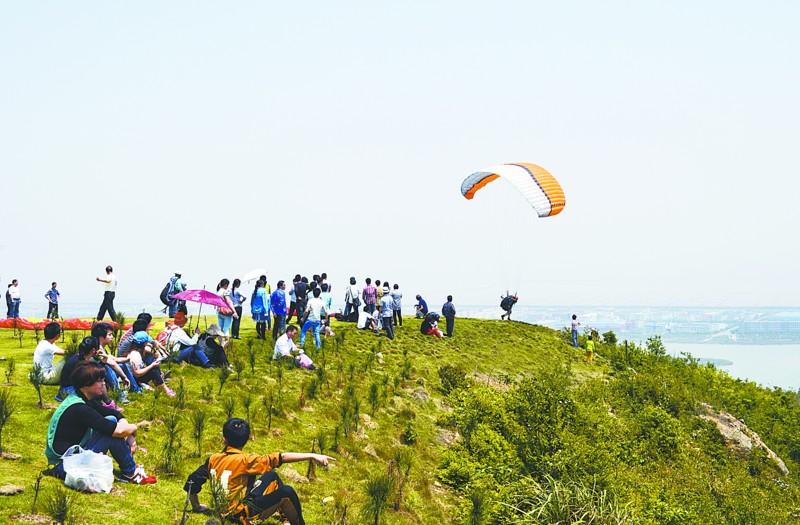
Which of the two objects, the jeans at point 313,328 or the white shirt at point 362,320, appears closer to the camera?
the jeans at point 313,328

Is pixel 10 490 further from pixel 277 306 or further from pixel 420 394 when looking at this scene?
pixel 277 306

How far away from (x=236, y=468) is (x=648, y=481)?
17510 millimetres

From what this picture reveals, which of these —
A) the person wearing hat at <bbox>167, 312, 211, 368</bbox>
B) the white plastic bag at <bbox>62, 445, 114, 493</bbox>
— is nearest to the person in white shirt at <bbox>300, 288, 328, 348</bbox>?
the person wearing hat at <bbox>167, 312, 211, 368</bbox>

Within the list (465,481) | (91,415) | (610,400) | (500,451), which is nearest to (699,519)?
(500,451)

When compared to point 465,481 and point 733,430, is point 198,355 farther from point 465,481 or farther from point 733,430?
point 733,430

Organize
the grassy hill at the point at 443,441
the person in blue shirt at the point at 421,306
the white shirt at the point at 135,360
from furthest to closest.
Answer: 1. the person in blue shirt at the point at 421,306
2. the white shirt at the point at 135,360
3. the grassy hill at the point at 443,441

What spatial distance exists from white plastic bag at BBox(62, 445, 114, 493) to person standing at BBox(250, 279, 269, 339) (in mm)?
14563

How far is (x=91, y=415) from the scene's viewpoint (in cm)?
874

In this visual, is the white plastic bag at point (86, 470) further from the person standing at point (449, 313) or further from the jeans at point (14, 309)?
the jeans at point (14, 309)

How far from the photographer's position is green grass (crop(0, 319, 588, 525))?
9664 mm

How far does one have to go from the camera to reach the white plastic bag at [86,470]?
884cm

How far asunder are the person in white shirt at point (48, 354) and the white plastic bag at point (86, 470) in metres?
4.74

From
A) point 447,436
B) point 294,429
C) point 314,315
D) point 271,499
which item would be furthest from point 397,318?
point 271,499

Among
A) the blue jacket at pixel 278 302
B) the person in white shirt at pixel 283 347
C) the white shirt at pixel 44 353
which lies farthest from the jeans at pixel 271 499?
the blue jacket at pixel 278 302
